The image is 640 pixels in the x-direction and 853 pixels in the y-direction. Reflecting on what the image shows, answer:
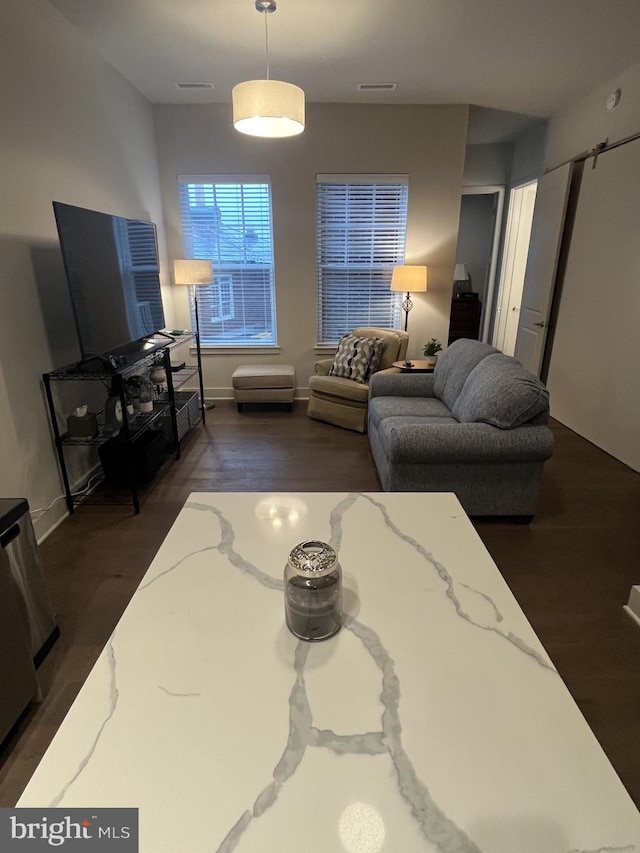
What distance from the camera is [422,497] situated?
5.47 feet

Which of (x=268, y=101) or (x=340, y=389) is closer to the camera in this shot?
(x=268, y=101)

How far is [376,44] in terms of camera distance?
3137 millimetres

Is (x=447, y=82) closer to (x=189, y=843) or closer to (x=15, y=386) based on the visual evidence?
(x=15, y=386)

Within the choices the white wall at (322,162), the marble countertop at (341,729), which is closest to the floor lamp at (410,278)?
the white wall at (322,162)

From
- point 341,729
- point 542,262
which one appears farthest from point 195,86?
point 341,729

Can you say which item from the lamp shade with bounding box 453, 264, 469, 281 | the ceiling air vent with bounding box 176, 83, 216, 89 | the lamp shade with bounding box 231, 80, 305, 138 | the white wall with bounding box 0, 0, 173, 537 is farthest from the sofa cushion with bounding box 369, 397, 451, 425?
the lamp shade with bounding box 453, 264, 469, 281

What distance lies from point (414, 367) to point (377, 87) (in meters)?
2.36

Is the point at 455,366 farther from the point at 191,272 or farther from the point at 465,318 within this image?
the point at 465,318

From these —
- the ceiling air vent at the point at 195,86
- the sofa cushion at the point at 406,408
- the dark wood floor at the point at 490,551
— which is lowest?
the dark wood floor at the point at 490,551

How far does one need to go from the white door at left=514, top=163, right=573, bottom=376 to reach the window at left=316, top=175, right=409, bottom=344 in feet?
4.35

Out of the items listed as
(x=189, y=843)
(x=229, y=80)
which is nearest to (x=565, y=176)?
(x=229, y=80)

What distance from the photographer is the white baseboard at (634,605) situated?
6.47ft

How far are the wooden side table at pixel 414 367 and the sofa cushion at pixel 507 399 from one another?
1321 mm

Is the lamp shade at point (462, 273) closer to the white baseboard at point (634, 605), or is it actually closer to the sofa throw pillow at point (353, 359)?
the sofa throw pillow at point (353, 359)
